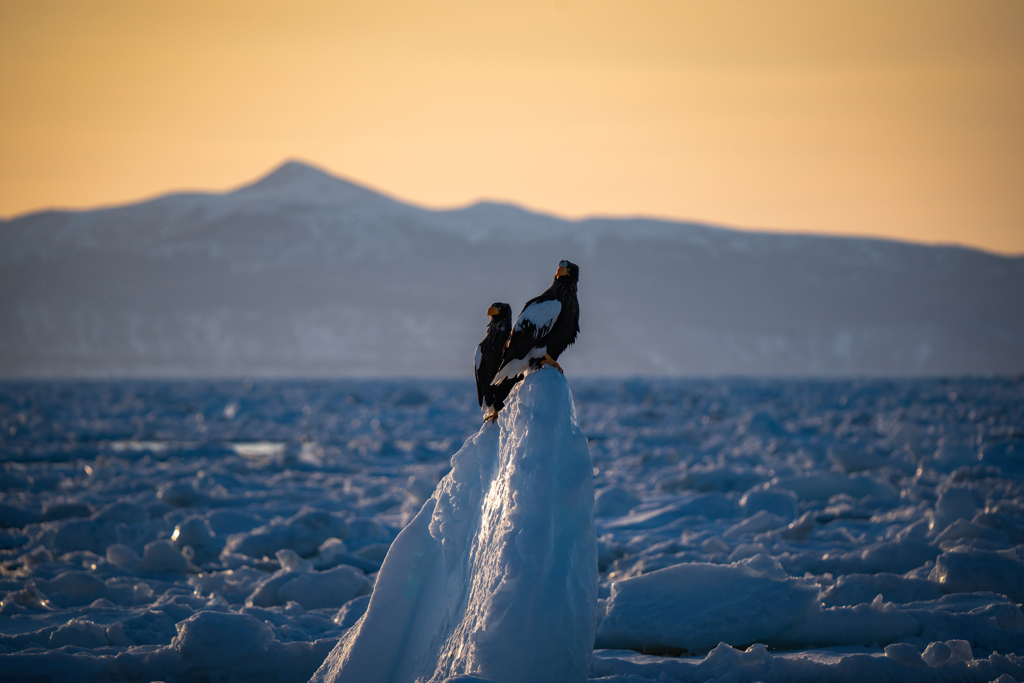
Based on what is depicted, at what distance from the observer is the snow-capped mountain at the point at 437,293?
3777 inches

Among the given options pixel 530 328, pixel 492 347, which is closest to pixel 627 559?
pixel 492 347

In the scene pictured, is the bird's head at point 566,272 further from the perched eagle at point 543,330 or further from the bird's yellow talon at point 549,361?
the bird's yellow talon at point 549,361

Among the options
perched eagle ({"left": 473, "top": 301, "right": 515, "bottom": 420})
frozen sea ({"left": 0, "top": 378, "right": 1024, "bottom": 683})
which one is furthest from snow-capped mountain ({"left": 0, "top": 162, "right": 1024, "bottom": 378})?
perched eagle ({"left": 473, "top": 301, "right": 515, "bottom": 420})

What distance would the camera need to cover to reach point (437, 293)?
114312 mm

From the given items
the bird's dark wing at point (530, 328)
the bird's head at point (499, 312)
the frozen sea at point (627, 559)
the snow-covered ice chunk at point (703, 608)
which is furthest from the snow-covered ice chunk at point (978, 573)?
the bird's dark wing at point (530, 328)

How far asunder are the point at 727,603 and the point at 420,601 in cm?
226

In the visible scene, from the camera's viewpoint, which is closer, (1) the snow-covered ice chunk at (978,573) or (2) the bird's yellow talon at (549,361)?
(2) the bird's yellow talon at (549,361)

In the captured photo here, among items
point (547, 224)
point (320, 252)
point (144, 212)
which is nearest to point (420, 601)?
point (320, 252)

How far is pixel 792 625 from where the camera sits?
17.5ft

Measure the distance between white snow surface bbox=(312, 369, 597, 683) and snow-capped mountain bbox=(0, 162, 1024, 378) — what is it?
91296mm

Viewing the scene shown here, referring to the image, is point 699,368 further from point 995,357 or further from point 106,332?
point 106,332

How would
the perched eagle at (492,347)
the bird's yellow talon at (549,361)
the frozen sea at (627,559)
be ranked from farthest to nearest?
the frozen sea at (627,559) → the perched eagle at (492,347) → the bird's yellow talon at (549,361)

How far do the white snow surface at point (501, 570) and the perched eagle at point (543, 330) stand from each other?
0.10 meters

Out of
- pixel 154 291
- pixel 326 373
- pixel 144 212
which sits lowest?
pixel 326 373
